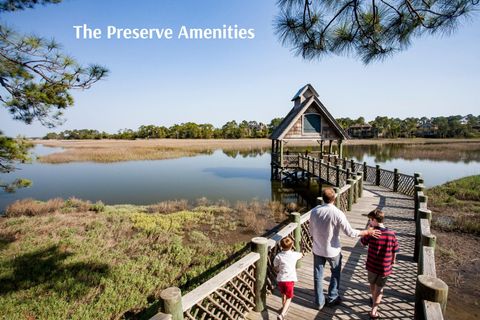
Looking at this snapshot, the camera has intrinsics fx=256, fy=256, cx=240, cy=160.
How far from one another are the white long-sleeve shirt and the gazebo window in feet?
52.7

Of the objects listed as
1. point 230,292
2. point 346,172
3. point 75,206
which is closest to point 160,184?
point 75,206

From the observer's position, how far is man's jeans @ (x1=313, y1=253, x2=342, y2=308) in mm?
3832

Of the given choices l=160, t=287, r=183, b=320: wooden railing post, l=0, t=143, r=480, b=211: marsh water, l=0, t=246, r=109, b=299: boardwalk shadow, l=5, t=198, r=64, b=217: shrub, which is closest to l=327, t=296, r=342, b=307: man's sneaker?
l=160, t=287, r=183, b=320: wooden railing post

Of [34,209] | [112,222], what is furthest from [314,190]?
[34,209]

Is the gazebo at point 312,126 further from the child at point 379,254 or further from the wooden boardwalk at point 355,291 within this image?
the child at point 379,254

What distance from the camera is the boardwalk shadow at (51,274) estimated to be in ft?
21.2

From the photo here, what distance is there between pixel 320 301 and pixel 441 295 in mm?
2008

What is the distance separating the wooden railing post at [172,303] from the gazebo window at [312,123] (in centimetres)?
1776

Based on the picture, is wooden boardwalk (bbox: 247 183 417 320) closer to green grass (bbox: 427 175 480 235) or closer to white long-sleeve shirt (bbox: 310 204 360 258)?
white long-sleeve shirt (bbox: 310 204 360 258)

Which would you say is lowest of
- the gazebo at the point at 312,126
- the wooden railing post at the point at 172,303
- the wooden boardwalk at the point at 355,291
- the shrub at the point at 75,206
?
the shrub at the point at 75,206

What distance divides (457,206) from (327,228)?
12764 mm

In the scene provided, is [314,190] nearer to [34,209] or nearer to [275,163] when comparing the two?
[275,163]

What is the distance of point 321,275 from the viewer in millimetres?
3883

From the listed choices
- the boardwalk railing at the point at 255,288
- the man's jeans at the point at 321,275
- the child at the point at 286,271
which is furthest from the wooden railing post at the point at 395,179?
the child at the point at 286,271
